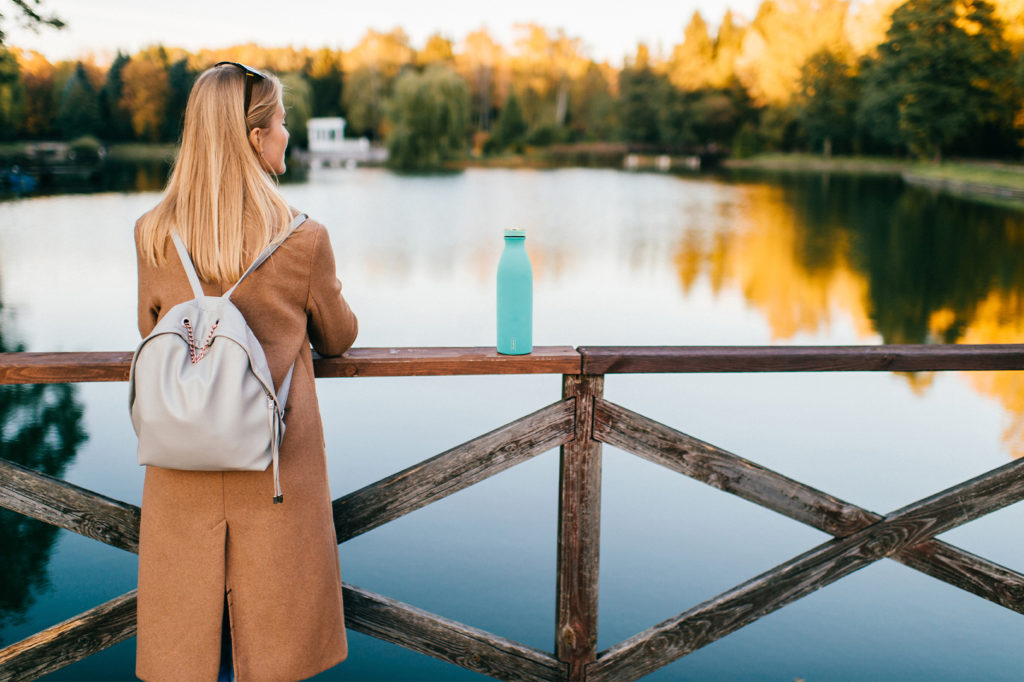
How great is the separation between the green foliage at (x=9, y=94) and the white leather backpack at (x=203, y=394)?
1153 centimetres

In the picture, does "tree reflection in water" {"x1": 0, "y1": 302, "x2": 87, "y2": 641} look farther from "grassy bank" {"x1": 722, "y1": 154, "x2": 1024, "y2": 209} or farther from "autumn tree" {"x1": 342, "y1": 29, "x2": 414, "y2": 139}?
"autumn tree" {"x1": 342, "y1": 29, "x2": 414, "y2": 139}

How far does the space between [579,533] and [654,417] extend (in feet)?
20.5

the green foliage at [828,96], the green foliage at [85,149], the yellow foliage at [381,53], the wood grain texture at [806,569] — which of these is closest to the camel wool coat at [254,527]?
the wood grain texture at [806,569]

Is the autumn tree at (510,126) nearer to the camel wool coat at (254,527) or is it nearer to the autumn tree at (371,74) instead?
the autumn tree at (371,74)

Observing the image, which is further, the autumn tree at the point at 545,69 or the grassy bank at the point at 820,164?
the autumn tree at the point at 545,69

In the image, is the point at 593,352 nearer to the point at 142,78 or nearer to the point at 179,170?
the point at 179,170

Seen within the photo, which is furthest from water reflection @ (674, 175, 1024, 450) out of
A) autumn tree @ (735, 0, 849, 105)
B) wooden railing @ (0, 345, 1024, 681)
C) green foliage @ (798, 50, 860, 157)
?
autumn tree @ (735, 0, 849, 105)

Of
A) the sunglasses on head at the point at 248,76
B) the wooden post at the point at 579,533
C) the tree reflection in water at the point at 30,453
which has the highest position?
the sunglasses on head at the point at 248,76

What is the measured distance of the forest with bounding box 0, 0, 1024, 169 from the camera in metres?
42.4

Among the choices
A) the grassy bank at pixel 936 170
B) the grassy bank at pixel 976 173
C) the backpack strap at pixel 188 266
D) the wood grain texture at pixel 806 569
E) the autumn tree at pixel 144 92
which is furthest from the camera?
the autumn tree at pixel 144 92

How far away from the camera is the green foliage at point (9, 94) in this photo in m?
11.8

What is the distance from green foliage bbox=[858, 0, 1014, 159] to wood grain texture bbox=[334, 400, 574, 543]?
1843 inches

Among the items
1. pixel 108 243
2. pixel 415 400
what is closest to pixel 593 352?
pixel 415 400

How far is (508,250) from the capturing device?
210 cm
